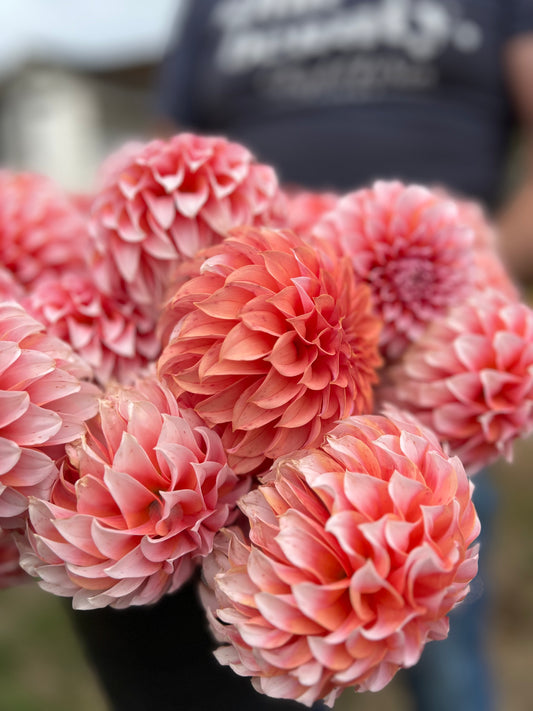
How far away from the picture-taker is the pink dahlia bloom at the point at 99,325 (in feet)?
1.16

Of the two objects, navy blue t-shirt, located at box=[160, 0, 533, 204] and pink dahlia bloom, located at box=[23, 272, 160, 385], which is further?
navy blue t-shirt, located at box=[160, 0, 533, 204]

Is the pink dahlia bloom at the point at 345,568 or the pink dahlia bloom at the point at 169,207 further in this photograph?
the pink dahlia bloom at the point at 169,207

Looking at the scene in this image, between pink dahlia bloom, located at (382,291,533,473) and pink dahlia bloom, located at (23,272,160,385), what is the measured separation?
0.15 meters

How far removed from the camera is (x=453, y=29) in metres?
1.04

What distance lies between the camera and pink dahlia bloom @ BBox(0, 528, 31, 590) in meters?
0.33

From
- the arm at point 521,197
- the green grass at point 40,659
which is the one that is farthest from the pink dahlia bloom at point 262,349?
the arm at point 521,197

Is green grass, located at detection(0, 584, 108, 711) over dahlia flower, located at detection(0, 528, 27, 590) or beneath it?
beneath

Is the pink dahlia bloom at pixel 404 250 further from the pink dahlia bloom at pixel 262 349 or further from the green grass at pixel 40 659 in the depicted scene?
the green grass at pixel 40 659

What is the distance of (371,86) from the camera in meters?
1.11

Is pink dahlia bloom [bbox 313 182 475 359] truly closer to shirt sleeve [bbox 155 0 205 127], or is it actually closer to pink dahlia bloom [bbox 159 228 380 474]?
pink dahlia bloom [bbox 159 228 380 474]

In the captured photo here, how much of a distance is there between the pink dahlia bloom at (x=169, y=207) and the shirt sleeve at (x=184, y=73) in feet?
3.52

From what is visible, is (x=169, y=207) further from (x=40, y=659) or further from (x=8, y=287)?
(x=40, y=659)

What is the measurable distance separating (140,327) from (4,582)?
→ 169 mm

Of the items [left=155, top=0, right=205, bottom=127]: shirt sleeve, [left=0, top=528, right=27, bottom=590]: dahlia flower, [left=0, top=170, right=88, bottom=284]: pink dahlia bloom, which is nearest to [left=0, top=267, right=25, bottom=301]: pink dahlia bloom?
[left=0, top=170, right=88, bottom=284]: pink dahlia bloom
